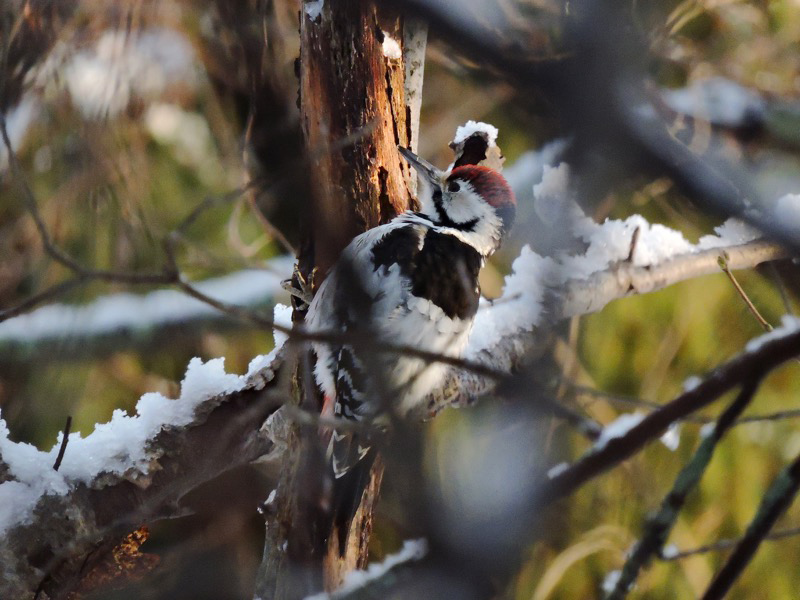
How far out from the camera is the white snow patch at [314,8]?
1623 mm

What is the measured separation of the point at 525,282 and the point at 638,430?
139 cm

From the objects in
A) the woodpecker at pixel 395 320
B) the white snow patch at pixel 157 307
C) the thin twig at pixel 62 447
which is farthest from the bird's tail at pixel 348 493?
the white snow patch at pixel 157 307

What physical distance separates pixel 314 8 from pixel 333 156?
30 centimetres

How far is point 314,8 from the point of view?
64.1 inches

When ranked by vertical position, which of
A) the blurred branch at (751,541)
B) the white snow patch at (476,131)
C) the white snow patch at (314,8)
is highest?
the white snow patch at (476,131)

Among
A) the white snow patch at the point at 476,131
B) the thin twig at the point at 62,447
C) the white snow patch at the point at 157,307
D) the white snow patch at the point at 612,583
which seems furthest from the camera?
the white snow patch at the point at 157,307

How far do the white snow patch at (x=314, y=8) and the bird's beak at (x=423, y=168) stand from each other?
1.17 feet

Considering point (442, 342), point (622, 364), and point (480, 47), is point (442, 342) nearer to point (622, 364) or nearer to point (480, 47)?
point (480, 47)

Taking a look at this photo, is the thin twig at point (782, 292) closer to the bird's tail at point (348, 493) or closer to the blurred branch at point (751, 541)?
the blurred branch at point (751, 541)

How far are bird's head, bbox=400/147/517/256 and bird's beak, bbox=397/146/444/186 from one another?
0.03 m

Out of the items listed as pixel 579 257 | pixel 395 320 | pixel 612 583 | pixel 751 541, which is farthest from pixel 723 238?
pixel 751 541

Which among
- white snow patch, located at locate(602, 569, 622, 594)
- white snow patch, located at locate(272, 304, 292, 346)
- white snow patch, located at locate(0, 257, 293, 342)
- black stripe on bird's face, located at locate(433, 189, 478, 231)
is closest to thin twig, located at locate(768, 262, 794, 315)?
white snow patch, located at locate(602, 569, 622, 594)

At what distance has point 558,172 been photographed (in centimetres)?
194

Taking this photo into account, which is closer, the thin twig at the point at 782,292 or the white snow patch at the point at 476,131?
the thin twig at the point at 782,292
